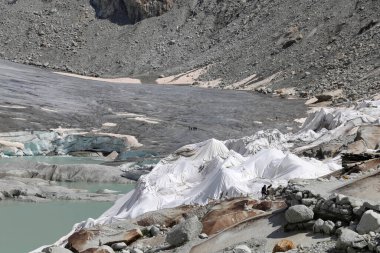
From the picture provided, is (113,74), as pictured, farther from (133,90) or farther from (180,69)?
(133,90)

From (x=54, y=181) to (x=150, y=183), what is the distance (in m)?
11.1

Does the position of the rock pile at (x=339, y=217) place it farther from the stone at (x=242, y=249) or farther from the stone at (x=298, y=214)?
the stone at (x=242, y=249)

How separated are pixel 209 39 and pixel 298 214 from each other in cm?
6828

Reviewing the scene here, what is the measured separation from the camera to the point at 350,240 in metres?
6.41

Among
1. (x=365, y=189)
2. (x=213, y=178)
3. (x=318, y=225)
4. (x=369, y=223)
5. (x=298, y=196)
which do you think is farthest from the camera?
(x=213, y=178)

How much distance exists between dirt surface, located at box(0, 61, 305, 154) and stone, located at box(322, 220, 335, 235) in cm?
2706

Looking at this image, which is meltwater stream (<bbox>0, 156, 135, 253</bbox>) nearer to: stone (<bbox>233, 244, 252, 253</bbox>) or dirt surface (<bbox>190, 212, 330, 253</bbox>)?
dirt surface (<bbox>190, 212, 330, 253</bbox>)

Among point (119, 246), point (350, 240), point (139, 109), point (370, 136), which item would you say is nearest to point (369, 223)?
point (350, 240)

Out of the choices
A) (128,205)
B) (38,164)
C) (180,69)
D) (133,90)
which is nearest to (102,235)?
(128,205)

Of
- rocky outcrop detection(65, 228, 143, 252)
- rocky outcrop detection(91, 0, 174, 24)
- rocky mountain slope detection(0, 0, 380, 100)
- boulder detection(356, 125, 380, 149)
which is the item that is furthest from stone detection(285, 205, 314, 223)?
rocky outcrop detection(91, 0, 174, 24)

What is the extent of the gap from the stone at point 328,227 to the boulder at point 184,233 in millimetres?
2049

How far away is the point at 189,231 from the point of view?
8727mm

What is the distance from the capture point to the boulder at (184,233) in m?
8.62

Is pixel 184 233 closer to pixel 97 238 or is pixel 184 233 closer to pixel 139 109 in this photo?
pixel 97 238
